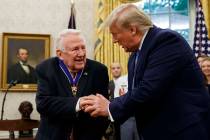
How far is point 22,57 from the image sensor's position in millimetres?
8266

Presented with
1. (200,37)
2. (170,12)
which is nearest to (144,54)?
(200,37)

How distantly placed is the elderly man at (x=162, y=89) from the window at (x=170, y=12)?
6737 millimetres

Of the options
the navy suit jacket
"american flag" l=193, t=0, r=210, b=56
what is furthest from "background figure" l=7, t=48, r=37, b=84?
the navy suit jacket

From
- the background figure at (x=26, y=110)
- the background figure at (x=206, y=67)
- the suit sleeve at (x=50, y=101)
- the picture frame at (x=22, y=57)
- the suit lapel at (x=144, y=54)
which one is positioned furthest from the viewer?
the picture frame at (x=22, y=57)

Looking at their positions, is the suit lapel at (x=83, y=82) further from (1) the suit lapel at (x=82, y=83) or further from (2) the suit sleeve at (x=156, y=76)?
(2) the suit sleeve at (x=156, y=76)

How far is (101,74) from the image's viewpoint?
9.79 ft

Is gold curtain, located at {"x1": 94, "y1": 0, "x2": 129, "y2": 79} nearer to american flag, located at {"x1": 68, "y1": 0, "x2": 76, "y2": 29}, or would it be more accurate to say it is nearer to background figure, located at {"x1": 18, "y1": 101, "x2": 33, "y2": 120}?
american flag, located at {"x1": 68, "y1": 0, "x2": 76, "y2": 29}

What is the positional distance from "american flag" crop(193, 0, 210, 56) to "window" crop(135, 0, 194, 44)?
73 centimetres

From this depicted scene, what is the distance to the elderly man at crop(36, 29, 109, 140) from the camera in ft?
9.10

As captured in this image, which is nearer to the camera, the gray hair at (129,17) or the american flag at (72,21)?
the gray hair at (129,17)

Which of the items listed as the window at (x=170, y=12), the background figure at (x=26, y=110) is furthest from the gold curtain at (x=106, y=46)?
the background figure at (x=26, y=110)

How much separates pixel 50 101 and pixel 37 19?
19.6 ft

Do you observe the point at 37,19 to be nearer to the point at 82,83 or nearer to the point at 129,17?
the point at 82,83

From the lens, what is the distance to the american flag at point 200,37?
8.13 m
